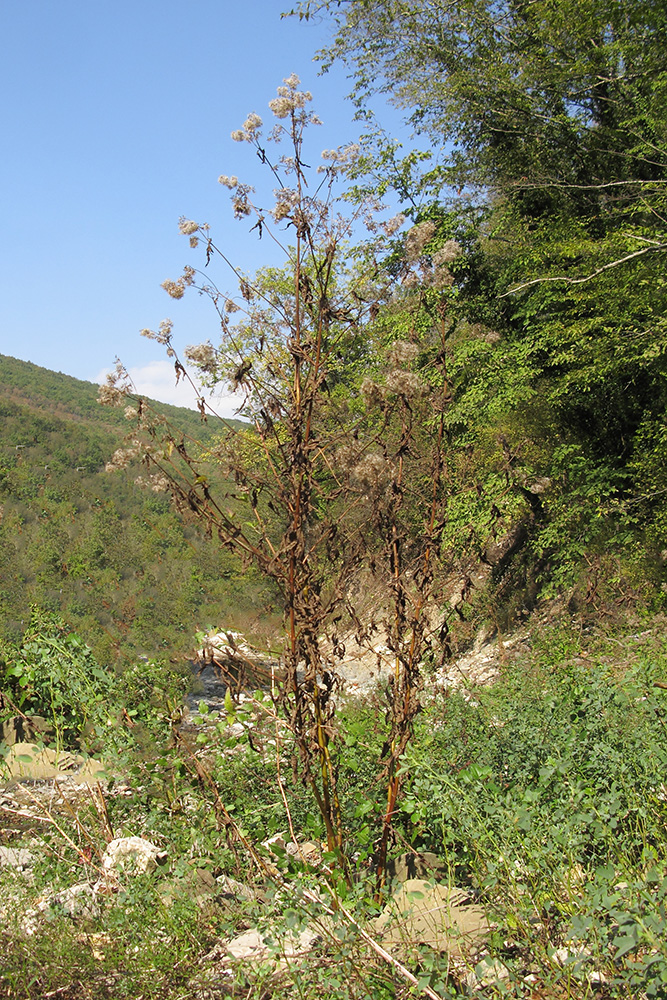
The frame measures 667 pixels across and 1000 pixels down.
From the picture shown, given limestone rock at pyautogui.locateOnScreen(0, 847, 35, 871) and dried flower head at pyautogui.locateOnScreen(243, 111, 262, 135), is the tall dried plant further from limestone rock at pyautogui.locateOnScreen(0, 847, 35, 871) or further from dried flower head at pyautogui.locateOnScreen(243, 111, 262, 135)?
limestone rock at pyautogui.locateOnScreen(0, 847, 35, 871)

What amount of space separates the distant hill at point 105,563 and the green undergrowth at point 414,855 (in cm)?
192

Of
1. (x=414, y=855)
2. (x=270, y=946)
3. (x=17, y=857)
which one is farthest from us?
(x=17, y=857)

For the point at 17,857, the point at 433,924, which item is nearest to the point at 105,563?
the point at 17,857

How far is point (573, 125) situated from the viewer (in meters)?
11.3

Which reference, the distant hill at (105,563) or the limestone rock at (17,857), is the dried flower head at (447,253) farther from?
the distant hill at (105,563)

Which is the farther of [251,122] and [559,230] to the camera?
[559,230]

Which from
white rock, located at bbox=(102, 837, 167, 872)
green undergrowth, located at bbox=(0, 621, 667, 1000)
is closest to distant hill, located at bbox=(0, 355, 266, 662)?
green undergrowth, located at bbox=(0, 621, 667, 1000)

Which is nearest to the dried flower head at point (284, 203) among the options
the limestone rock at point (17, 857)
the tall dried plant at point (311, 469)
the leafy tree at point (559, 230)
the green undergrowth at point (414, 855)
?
the tall dried plant at point (311, 469)

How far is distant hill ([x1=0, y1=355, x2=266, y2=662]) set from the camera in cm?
718

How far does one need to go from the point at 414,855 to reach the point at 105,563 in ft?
24.5

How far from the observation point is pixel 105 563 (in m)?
9.62

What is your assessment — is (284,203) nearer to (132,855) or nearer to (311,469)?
A: (311,469)

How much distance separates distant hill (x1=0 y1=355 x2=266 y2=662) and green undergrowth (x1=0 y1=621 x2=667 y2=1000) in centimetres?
192

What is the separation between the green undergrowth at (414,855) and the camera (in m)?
2.02
